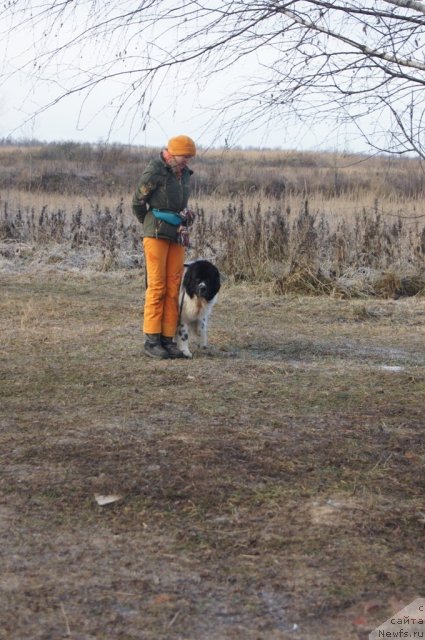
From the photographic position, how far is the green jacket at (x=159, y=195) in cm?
835

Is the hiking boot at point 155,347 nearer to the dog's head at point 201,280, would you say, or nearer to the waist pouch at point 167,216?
the dog's head at point 201,280

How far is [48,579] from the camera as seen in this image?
3.92 meters

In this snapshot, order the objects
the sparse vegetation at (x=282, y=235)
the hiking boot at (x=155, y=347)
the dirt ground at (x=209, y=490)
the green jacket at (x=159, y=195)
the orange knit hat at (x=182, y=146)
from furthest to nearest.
Result: the sparse vegetation at (x=282, y=235)
the hiking boot at (x=155, y=347)
the green jacket at (x=159, y=195)
the orange knit hat at (x=182, y=146)
the dirt ground at (x=209, y=490)

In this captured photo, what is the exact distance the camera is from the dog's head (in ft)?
28.6

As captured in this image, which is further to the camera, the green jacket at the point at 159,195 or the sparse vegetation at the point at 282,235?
the sparse vegetation at the point at 282,235

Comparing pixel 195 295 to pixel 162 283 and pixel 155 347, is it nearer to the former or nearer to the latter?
pixel 162 283

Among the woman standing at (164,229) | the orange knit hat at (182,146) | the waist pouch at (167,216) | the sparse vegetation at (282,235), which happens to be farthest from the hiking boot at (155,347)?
the sparse vegetation at (282,235)

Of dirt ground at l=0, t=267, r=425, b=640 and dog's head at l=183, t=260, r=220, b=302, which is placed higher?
dog's head at l=183, t=260, r=220, b=302

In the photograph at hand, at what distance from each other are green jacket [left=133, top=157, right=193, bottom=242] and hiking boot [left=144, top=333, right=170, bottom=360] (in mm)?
924

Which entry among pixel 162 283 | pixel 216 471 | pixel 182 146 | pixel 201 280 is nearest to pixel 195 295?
pixel 201 280

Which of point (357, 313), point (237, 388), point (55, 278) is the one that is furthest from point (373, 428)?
point (55, 278)

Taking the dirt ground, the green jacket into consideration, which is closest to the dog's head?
the green jacket

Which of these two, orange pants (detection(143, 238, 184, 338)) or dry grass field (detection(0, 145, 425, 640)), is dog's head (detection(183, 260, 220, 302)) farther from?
dry grass field (detection(0, 145, 425, 640))

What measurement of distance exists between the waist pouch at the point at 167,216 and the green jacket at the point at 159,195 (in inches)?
1.0
